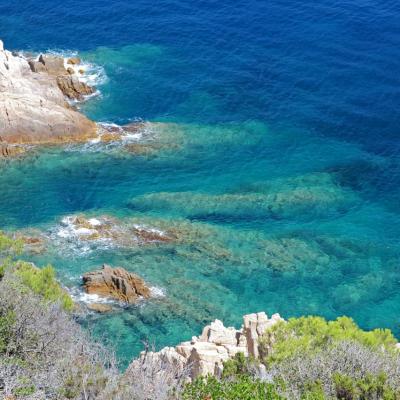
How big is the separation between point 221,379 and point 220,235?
2517 cm

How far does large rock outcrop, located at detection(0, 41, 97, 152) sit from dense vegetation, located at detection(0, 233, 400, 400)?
3003 cm

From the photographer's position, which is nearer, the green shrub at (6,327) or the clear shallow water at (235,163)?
the green shrub at (6,327)

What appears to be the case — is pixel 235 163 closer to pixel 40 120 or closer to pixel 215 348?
pixel 40 120

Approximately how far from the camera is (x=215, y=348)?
35.9m

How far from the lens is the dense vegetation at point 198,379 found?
24562 millimetres

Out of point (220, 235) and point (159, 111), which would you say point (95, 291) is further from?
point (159, 111)

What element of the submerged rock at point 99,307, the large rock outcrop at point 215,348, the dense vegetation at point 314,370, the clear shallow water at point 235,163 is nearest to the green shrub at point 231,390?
the dense vegetation at point 314,370

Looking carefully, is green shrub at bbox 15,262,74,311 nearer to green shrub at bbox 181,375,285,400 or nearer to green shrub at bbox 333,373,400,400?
green shrub at bbox 181,375,285,400

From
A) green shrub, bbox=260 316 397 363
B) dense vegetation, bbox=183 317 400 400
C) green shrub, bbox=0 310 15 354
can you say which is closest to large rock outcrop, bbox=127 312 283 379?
green shrub, bbox=260 316 397 363

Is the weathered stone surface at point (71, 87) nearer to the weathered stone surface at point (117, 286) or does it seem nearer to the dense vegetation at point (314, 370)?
the weathered stone surface at point (117, 286)

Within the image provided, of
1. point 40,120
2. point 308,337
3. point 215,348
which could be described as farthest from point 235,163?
point 308,337

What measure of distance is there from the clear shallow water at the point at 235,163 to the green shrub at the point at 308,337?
1119cm

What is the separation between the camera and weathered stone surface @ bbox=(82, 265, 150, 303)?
45688mm

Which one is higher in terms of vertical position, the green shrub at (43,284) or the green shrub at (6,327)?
the green shrub at (43,284)
